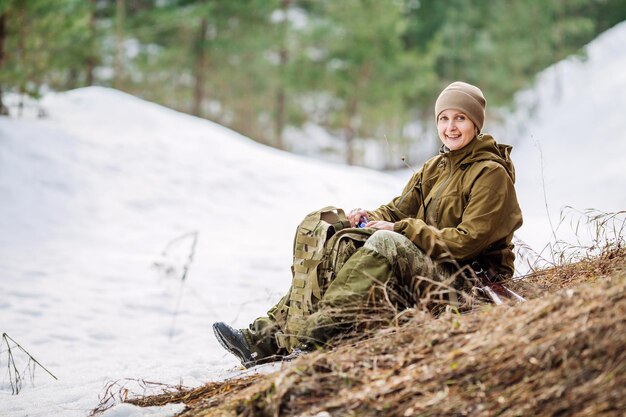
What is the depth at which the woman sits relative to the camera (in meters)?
3.12

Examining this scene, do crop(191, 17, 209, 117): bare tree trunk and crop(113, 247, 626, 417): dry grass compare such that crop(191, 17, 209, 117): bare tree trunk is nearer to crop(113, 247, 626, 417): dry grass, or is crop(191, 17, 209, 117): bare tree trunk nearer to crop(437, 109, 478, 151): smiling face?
crop(437, 109, 478, 151): smiling face

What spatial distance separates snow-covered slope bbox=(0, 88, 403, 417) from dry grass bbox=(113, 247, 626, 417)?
4.78 ft

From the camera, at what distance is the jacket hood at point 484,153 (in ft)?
11.3

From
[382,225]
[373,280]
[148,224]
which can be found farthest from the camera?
[148,224]

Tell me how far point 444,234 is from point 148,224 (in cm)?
739

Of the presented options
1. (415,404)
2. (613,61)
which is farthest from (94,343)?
(613,61)

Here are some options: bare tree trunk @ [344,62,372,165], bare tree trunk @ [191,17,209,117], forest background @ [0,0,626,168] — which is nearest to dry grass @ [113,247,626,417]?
forest background @ [0,0,626,168]

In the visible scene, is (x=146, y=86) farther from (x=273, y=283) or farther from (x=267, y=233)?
(x=273, y=283)

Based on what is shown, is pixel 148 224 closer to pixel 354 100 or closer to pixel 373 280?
pixel 373 280

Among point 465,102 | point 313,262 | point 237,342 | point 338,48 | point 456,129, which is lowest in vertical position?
point 237,342

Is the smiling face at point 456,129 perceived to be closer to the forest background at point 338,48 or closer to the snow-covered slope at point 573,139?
the snow-covered slope at point 573,139

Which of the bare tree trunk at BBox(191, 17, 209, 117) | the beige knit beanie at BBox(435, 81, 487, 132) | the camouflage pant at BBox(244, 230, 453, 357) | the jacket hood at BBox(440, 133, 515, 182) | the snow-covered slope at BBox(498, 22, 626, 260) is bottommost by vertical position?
the camouflage pant at BBox(244, 230, 453, 357)

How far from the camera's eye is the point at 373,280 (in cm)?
308

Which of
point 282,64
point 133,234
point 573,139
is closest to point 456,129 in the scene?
point 133,234
